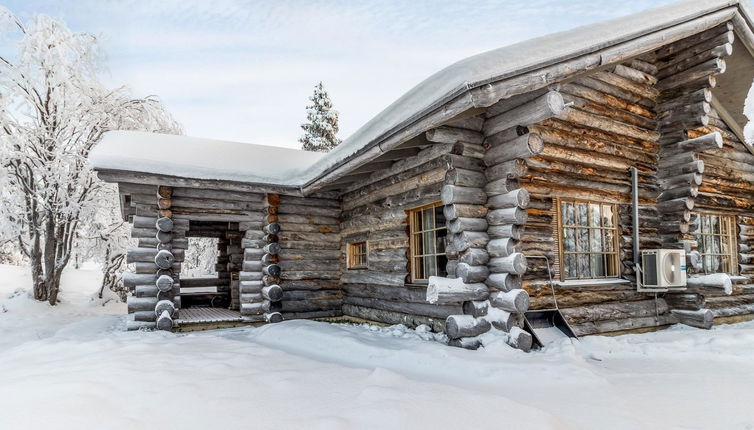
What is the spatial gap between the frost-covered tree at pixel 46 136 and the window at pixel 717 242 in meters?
15.0

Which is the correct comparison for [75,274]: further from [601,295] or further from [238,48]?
[601,295]

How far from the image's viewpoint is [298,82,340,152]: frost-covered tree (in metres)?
28.6

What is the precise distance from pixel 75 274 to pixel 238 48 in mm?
Answer: 13747

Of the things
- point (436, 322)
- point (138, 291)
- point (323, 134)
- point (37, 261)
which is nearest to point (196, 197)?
point (138, 291)

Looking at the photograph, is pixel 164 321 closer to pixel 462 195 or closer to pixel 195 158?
pixel 195 158

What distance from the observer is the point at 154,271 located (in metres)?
8.64

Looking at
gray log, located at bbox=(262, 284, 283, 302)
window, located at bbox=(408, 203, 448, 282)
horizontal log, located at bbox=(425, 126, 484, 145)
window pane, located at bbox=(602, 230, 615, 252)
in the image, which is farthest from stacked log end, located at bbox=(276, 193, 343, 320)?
window pane, located at bbox=(602, 230, 615, 252)

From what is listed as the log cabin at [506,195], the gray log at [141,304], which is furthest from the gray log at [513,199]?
the gray log at [141,304]

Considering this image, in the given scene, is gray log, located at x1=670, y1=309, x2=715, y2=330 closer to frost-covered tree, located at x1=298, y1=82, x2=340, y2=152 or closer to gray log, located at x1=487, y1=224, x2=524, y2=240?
gray log, located at x1=487, y1=224, x2=524, y2=240

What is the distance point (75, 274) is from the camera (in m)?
19.2

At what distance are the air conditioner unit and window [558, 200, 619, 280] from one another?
416mm

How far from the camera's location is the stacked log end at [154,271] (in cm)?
841

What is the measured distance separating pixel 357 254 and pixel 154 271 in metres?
4.04

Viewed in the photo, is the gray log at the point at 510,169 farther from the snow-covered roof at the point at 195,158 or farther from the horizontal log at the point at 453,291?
the snow-covered roof at the point at 195,158
